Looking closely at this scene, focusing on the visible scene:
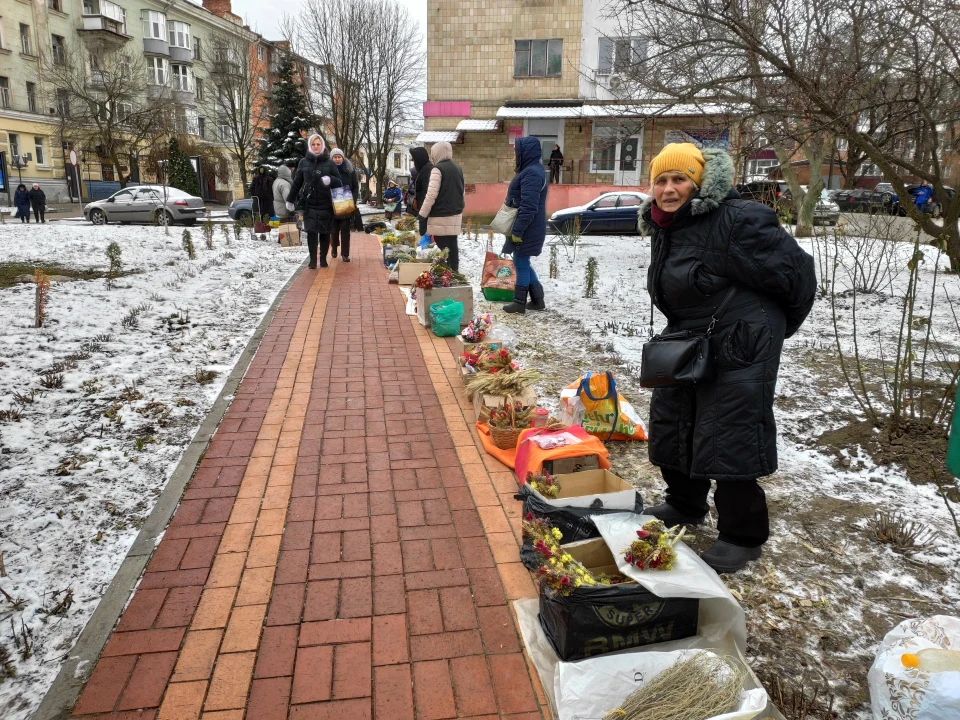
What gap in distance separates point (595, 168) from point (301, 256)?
60.8ft

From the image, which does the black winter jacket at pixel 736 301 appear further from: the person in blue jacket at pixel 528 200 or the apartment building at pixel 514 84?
the apartment building at pixel 514 84

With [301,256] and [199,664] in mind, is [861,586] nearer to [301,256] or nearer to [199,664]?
[199,664]

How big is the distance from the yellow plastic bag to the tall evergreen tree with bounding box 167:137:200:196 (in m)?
33.4

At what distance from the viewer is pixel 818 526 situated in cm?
338

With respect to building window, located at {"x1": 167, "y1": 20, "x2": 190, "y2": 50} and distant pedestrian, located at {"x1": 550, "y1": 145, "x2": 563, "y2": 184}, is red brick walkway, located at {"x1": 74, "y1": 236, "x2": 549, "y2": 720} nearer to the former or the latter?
distant pedestrian, located at {"x1": 550, "y1": 145, "x2": 563, "y2": 184}

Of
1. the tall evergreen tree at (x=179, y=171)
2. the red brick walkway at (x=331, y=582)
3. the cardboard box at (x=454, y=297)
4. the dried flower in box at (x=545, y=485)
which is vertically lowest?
the red brick walkway at (x=331, y=582)

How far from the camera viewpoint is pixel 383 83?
31.6 meters

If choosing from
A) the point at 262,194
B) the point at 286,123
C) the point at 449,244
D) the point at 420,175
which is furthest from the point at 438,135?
the point at 449,244

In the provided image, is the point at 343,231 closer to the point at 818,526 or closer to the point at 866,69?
the point at 866,69

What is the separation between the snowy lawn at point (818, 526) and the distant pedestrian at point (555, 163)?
21197mm

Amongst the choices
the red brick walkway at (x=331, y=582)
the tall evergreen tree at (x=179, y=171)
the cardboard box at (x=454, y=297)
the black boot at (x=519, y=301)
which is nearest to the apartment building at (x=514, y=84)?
the tall evergreen tree at (x=179, y=171)

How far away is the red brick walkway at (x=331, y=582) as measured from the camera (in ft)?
7.65

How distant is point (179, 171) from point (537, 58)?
18.2 meters

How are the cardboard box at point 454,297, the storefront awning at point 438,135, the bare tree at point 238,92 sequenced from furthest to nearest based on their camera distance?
the bare tree at point 238,92, the storefront awning at point 438,135, the cardboard box at point 454,297
